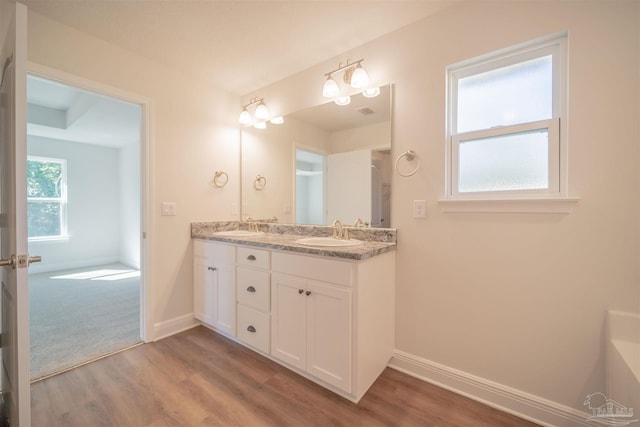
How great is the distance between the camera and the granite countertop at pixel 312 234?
1492mm

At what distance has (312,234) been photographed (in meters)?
2.27

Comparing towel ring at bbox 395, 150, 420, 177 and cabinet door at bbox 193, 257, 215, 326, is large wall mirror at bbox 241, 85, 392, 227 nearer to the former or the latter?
towel ring at bbox 395, 150, 420, 177

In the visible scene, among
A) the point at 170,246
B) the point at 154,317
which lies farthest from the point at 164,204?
the point at 154,317

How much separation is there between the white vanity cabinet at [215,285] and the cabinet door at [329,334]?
0.79 metres

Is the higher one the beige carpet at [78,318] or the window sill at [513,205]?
the window sill at [513,205]

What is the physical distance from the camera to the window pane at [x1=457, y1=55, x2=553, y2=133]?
142 centimetres

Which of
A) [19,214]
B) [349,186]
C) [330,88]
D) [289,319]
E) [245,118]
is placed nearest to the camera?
[19,214]

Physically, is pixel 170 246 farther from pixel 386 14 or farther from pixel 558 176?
pixel 558 176

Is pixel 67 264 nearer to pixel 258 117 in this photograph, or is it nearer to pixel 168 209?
pixel 168 209

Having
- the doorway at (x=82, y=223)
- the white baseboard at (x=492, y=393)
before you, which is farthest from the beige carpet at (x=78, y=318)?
the white baseboard at (x=492, y=393)

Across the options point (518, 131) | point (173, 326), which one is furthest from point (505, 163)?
point (173, 326)

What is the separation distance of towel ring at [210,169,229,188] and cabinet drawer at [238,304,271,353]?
1.24 m

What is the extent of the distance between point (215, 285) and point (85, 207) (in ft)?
14.7

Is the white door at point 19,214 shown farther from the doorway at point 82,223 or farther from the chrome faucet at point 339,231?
the chrome faucet at point 339,231
